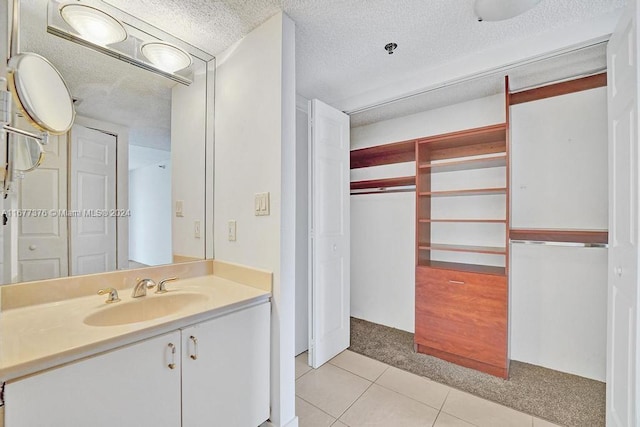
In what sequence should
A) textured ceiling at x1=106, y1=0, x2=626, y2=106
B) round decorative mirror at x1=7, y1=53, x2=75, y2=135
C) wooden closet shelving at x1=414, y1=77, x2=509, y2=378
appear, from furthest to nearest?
1. wooden closet shelving at x1=414, y1=77, x2=509, y2=378
2. textured ceiling at x1=106, y1=0, x2=626, y2=106
3. round decorative mirror at x1=7, y1=53, x2=75, y2=135

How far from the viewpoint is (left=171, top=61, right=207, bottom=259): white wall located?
1.76 m

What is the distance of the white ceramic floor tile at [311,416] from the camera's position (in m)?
1.60

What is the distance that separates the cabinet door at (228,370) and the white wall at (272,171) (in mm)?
91

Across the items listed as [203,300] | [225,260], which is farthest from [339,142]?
[203,300]

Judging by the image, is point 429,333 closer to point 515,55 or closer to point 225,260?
point 225,260

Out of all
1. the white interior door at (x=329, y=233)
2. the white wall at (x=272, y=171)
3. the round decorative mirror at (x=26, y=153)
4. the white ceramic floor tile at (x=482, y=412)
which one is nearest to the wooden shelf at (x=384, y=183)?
the white interior door at (x=329, y=233)

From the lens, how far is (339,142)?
246cm

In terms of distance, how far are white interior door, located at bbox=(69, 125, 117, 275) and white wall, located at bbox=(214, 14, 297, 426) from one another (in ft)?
2.05

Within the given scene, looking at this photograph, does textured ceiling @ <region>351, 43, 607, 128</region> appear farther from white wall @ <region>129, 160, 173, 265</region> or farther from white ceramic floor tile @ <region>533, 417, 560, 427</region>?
white ceramic floor tile @ <region>533, 417, 560, 427</region>

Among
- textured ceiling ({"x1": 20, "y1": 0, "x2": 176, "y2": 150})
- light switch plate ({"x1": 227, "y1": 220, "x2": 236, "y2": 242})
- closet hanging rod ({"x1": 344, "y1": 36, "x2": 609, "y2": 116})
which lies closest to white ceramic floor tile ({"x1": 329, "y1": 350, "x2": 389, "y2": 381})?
light switch plate ({"x1": 227, "y1": 220, "x2": 236, "y2": 242})

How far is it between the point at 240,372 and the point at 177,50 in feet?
6.17

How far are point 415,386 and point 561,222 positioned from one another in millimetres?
1677

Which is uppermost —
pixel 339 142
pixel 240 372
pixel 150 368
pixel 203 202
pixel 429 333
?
pixel 339 142

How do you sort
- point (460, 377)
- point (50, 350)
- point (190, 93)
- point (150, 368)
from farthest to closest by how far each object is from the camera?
1. point (460, 377)
2. point (190, 93)
3. point (150, 368)
4. point (50, 350)
